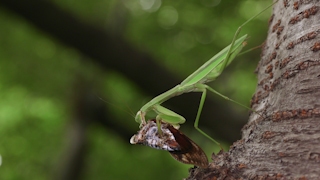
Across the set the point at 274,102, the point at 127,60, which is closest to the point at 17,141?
the point at 127,60

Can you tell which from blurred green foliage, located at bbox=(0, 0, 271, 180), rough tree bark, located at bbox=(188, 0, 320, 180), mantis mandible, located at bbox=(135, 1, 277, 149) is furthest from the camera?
blurred green foliage, located at bbox=(0, 0, 271, 180)

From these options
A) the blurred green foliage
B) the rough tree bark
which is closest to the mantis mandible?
the rough tree bark

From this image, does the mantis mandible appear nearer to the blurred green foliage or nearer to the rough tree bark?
the rough tree bark

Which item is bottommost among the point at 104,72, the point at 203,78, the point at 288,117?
the point at 288,117

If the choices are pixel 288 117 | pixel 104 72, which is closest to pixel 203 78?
pixel 288 117

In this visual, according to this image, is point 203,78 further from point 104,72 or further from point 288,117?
point 104,72

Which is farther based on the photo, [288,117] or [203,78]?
[203,78]
